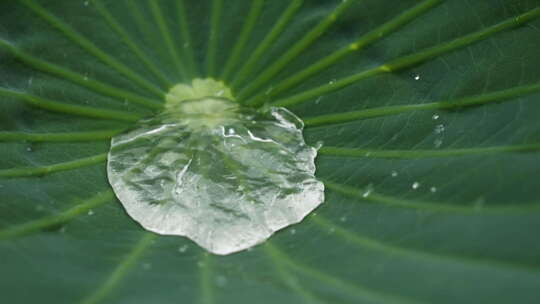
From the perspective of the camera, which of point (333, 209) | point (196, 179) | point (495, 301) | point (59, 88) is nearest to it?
point (495, 301)

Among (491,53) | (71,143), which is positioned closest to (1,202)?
(71,143)

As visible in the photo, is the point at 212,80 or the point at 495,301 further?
the point at 212,80

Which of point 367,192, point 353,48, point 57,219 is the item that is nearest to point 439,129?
point 367,192

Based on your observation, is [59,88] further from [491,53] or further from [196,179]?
[491,53]

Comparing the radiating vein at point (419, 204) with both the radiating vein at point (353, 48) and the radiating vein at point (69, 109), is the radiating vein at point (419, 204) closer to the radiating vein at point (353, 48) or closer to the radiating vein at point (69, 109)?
the radiating vein at point (353, 48)

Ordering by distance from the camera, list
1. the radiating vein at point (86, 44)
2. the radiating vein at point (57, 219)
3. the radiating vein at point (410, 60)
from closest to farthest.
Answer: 1. the radiating vein at point (57, 219)
2. the radiating vein at point (410, 60)
3. the radiating vein at point (86, 44)

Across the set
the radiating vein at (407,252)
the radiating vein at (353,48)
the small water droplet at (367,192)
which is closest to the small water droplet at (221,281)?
the radiating vein at (407,252)
